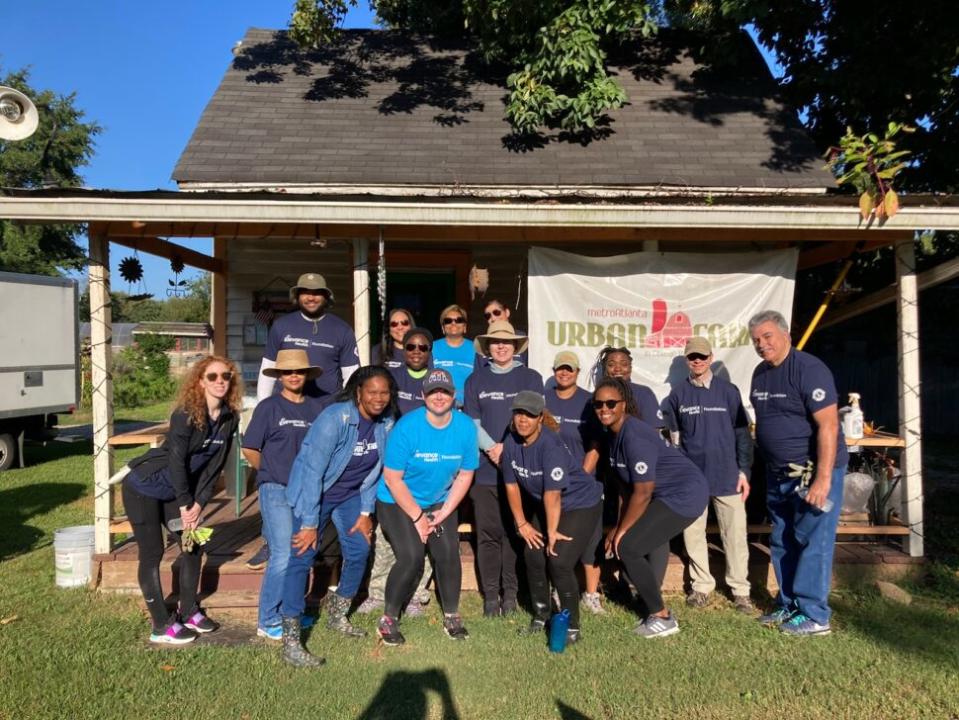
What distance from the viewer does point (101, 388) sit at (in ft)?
16.0

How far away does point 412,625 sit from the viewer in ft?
14.5

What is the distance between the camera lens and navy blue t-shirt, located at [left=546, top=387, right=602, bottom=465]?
4.58 metres

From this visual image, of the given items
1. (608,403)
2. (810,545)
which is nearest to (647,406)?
(608,403)

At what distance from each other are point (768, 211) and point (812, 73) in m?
5.58

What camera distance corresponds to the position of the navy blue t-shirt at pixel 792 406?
13.6ft

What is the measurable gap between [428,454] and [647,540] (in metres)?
1.46

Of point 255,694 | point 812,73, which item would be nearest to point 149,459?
point 255,694

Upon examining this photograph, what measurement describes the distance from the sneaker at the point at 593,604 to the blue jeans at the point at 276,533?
6.62ft

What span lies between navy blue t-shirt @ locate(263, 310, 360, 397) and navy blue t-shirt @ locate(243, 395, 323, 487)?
1.82ft

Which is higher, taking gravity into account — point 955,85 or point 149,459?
point 955,85

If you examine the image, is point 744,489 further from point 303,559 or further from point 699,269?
point 303,559

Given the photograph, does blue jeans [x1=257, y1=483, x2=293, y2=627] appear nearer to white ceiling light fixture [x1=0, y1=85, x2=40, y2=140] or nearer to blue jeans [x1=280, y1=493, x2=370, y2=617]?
blue jeans [x1=280, y1=493, x2=370, y2=617]

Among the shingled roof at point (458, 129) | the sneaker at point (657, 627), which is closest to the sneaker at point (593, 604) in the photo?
the sneaker at point (657, 627)

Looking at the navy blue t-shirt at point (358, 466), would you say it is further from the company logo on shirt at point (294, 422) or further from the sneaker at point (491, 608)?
the sneaker at point (491, 608)
